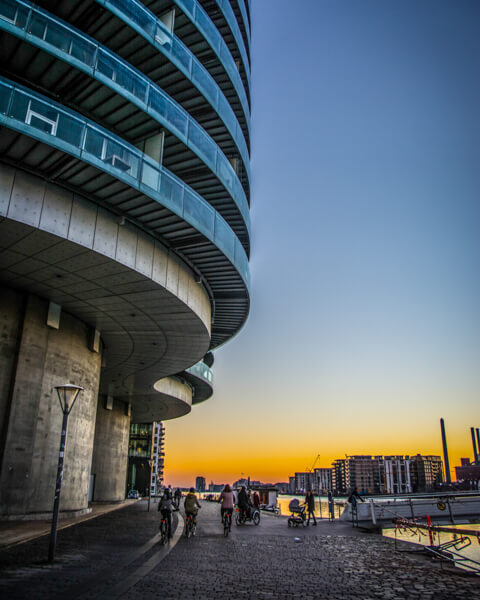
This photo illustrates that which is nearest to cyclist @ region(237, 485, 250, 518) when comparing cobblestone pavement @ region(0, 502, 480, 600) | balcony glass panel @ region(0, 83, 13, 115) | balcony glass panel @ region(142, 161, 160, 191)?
cobblestone pavement @ region(0, 502, 480, 600)

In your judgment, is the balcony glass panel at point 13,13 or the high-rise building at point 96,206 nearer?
the balcony glass panel at point 13,13

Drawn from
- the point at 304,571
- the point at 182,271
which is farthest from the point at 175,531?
the point at 182,271

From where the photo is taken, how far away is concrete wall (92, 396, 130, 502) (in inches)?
1353

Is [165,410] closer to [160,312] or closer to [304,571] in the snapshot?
[160,312]

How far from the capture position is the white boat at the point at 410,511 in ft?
61.8

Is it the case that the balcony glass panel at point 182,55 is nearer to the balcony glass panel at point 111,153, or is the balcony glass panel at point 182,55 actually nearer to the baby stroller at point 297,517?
→ the balcony glass panel at point 111,153

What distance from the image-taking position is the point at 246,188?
26.6 meters

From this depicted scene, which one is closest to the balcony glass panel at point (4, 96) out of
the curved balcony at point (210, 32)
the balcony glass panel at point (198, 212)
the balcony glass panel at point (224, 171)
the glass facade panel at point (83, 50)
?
the glass facade panel at point (83, 50)

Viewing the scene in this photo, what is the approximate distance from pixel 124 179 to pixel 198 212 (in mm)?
3422

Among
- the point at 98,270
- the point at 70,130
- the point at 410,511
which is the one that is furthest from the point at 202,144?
the point at 410,511

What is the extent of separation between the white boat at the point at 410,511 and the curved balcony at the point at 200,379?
45.2ft

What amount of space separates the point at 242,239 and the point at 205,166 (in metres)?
7.66

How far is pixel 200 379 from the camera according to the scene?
34156 mm

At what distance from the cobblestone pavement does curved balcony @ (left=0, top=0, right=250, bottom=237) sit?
12425 mm
